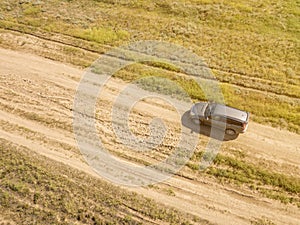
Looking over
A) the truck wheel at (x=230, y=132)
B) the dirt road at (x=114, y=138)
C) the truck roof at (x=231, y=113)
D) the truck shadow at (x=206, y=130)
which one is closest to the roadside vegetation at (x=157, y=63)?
the dirt road at (x=114, y=138)

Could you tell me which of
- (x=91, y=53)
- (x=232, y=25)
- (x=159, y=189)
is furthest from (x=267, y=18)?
(x=159, y=189)

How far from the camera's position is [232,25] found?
108 ft

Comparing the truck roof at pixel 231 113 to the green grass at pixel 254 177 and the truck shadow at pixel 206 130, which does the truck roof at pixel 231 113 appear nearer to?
the truck shadow at pixel 206 130

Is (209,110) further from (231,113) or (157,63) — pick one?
(157,63)

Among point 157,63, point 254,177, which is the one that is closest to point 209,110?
point 254,177

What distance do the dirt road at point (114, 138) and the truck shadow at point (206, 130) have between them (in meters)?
0.43

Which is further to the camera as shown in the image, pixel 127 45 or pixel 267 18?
pixel 267 18

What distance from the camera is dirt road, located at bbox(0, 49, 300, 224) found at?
61.4 ft

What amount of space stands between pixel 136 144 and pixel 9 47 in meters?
17.6

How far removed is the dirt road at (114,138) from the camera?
18.7 meters

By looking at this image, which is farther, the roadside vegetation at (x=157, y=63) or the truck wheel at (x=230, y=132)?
the truck wheel at (x=230, y=132)

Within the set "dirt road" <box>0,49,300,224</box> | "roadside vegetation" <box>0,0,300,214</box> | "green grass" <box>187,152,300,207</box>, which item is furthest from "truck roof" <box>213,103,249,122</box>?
"green grass" <box>187,152,300,207</box>

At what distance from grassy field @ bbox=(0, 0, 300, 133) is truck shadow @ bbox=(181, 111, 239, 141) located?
265 cm

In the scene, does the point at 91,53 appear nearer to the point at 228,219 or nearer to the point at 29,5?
the point at 29,5
